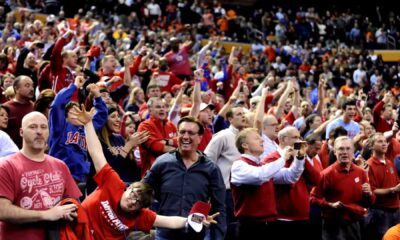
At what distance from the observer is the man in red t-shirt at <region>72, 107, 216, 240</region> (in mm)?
5578

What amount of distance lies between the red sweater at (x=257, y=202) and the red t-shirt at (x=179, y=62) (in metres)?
7.93

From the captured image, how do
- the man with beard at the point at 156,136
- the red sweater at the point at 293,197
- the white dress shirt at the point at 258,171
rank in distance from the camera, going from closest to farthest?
the white dress shirt at the point at 258,171
the red sweater at the point at 293,197
the man with beard at the point at 156,136

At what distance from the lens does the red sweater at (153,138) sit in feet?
25.9

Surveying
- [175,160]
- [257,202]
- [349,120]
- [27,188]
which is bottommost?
[257,202]

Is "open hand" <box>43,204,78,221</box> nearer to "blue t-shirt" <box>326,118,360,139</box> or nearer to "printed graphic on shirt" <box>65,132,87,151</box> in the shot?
"printed graphic on shirt" <box>65,132,87,151</box>

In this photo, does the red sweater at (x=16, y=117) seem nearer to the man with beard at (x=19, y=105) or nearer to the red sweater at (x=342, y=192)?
the man with beard at (x=19, y=105)

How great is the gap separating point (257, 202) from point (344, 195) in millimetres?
1307

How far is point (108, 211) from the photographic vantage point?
561 cm

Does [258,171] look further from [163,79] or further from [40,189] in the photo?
[163,79]

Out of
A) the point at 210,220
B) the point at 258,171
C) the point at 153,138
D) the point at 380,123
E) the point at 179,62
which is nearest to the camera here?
the point at 210,220

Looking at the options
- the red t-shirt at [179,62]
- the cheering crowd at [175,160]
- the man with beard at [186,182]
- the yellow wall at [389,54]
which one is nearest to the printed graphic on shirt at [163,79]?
the cheering crowd at [175,160]

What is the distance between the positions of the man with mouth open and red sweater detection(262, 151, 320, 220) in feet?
1.37

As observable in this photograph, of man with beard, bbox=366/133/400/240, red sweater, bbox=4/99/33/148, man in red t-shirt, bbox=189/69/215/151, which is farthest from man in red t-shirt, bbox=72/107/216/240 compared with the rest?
man with beard, bbox=366/133/400/240

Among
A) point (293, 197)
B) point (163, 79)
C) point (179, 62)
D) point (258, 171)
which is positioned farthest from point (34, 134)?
point (179, 62)
